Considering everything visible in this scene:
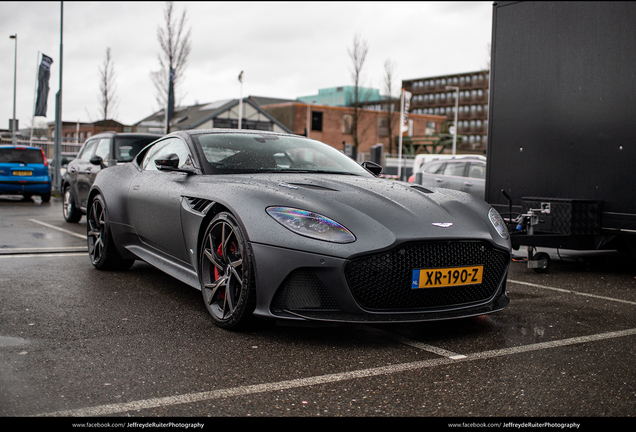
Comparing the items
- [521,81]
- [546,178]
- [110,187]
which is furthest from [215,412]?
[521,81]

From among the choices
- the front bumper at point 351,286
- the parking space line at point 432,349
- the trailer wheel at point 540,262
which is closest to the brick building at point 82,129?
the trailer wheel at point 540,262

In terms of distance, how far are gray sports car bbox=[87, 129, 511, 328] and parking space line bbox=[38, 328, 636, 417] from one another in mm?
331

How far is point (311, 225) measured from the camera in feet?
12.3

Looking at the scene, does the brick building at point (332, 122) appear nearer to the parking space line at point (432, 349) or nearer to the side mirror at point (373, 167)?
the side mirror at point (373, 167)

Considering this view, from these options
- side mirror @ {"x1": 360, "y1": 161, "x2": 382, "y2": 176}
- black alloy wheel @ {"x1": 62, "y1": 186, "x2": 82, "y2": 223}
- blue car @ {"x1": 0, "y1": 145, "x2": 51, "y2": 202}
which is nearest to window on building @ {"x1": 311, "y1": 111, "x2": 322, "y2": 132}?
blue car @ {"x1": 0, "y1": 145, "x2": 51, "y2": 202}

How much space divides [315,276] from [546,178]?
4.51m

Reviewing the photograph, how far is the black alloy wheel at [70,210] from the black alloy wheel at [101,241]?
195 inches

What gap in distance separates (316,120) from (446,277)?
2458 inches

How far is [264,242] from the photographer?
3.76 metres

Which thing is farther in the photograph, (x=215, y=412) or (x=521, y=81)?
(x=521, y=81)

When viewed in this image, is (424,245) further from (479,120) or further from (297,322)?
(479,120)

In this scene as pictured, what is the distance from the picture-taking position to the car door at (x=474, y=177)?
1416 cm

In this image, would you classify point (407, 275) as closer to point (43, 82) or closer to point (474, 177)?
point (474, 177)

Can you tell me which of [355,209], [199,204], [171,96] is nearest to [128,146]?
[199,204]
